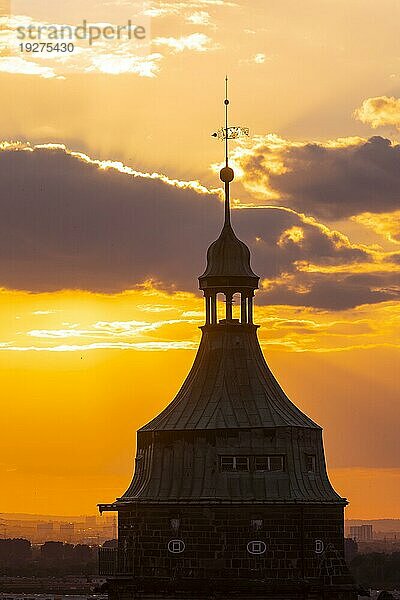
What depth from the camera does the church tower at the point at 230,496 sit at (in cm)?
7038

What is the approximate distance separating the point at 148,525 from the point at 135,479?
3.49 m

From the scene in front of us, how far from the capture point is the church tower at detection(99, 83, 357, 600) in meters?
70.4

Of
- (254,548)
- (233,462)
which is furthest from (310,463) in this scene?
(254,548)

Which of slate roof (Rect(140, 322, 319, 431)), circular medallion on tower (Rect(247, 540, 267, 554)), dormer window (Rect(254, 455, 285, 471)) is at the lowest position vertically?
circular medallion on tower (Rect(247, 540, 267, 554))

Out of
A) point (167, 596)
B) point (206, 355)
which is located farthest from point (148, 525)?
point (206, 355)

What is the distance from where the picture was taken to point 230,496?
71.0 meters

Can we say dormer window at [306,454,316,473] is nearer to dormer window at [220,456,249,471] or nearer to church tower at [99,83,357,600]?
church tower at [99,83,357,600]

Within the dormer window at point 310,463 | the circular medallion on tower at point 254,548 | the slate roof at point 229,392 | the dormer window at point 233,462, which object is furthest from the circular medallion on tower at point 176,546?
the dormer window at point 310,463

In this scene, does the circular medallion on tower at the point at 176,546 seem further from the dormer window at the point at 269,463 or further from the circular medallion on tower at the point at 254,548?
the dormer window at the point at 269,463

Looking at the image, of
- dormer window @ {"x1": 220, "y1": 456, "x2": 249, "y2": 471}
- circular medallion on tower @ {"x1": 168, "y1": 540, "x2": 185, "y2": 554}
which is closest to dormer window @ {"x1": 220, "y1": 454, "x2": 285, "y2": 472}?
dormer window @ {"x1": 220, "y1": 456, "x2": 249, "y2": 471}

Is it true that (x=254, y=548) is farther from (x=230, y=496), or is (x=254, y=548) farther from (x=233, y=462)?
(x=233, y=462)

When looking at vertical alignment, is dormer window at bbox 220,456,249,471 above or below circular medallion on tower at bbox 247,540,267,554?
above

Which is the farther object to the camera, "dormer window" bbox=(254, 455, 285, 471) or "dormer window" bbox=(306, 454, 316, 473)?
"dormer window" bbox=(306, 454, 316, 473)

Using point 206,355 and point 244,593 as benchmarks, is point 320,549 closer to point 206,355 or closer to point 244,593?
point 244,593
